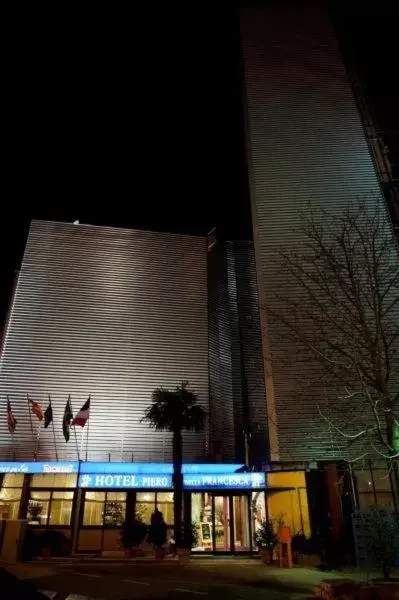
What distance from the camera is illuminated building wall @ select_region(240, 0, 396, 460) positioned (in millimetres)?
20078

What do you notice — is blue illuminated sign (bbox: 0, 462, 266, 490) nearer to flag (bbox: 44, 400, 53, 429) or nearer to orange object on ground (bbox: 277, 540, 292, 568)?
flag (bbox: 44, 400, 53, 429)

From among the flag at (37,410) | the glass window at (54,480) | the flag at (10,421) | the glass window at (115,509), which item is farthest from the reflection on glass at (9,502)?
the glass window at (115,509)

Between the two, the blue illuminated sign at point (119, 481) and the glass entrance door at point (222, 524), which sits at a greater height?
the blue illuminated sign at point (119, 481)

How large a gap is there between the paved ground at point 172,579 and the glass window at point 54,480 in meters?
5.07

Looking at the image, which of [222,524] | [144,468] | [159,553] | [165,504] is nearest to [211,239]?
[144,468]

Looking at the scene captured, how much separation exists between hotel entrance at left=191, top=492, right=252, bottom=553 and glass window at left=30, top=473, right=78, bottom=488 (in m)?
5.93

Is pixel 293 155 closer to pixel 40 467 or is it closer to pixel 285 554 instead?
pixel 285 554

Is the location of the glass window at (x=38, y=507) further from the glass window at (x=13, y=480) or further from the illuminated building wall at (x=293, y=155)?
the illuminated building wall at (x=293, y=155)

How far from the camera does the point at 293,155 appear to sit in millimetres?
25484

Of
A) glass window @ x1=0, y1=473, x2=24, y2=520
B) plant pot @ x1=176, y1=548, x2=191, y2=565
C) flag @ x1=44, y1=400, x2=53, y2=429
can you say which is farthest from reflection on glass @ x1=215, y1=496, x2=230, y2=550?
glass window @ x1=0, y1=473, x2=24, y2=520

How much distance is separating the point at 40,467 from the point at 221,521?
857 centimetres

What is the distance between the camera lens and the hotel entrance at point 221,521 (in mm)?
18672

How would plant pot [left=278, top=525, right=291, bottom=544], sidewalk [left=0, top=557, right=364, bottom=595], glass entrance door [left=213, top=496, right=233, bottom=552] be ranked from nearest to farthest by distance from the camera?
sidewalk [left=0, top=557, right=364, bottom=595] < plant pot [left=278, top=525, right=291, bottom=544] < glass entrance door [left=213, top=496, right=233, bottom=552]

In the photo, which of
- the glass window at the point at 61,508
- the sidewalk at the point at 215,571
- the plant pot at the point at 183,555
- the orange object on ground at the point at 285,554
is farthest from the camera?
the glass window at the point at 61,508
